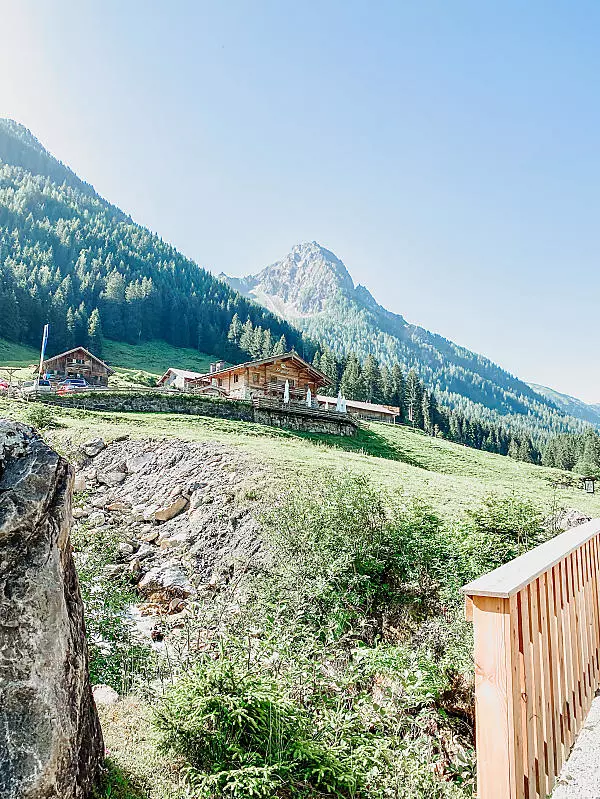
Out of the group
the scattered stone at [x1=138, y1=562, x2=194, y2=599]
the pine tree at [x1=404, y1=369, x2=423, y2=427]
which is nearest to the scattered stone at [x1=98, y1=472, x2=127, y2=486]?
the scattered stone at [x1=138, y1=562, x2=194, y2=599]

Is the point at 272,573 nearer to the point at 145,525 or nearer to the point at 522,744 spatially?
the point at 522,744

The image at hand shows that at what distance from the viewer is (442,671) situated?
4848 millimetres

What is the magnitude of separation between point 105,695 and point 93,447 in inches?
513

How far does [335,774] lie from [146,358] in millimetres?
77021

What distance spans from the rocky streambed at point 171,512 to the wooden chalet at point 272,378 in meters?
17.6

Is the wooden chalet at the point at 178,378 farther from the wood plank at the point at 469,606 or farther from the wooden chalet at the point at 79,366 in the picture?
the wood plank at the point at 469,606

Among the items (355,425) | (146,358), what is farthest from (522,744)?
(146,358)

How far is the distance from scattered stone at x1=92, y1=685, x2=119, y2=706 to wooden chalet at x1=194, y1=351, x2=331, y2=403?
28079mm

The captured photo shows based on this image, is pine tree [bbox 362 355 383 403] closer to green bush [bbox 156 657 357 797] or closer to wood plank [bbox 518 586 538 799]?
green bush [bbox 156 657 357 797]

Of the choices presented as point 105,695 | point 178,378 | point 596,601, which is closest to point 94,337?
point 178,378

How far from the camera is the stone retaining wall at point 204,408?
25.7 meters

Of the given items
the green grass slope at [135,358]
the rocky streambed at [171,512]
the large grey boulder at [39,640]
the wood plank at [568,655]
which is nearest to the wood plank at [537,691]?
the wood plank at [568,655]

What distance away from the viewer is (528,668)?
2340 millimetres

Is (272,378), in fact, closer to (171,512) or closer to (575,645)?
(171,512)
